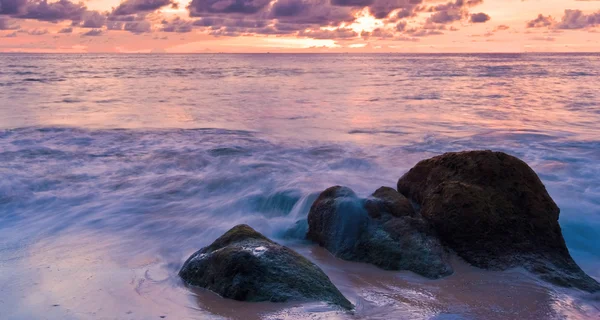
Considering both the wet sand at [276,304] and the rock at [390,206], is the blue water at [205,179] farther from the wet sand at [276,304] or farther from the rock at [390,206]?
the rock at [390,206]

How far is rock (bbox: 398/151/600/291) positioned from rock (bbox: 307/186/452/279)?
0.23 m

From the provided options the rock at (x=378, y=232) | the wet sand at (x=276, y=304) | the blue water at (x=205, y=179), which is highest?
the rock at (x=378, y=232)

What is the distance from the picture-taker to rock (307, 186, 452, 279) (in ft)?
15.0

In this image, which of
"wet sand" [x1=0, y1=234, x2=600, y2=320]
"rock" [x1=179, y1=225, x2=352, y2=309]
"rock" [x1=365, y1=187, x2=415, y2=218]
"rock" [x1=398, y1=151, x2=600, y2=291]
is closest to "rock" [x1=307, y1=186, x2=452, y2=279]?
"rock" [x1=365, y1=187, x2=415, y2=218]

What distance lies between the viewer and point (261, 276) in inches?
152

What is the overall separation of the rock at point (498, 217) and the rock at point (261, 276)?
1.46m

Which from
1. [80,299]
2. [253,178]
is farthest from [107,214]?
[80,299]

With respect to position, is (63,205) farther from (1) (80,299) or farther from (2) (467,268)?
(2) (467,268)

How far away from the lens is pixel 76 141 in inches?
440

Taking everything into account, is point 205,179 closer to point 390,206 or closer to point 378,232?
point 390,206

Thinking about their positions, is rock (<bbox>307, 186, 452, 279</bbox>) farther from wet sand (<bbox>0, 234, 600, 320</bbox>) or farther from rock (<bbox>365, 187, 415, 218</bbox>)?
wet sand (<bbox>0, 234, 600, 320</bbox>)

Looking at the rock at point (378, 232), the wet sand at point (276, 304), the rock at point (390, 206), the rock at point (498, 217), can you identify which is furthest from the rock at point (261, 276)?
the rock at point (498, 217)

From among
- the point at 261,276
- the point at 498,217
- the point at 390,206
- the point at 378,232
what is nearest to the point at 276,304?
the point at 261,276

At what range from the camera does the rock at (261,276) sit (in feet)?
12.4
